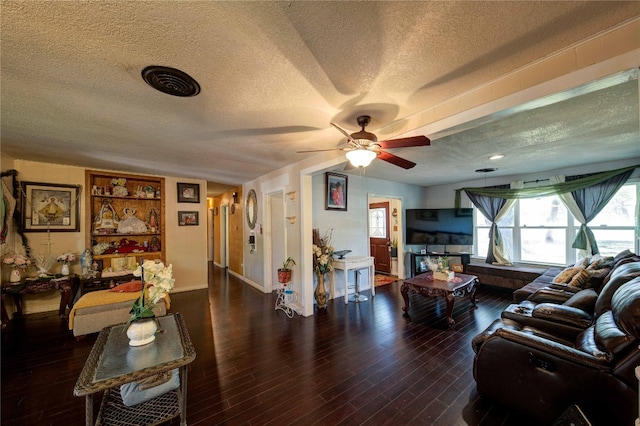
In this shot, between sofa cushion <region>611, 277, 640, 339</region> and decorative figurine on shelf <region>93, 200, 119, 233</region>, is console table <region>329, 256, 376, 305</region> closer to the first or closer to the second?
sofa cushion <region>611, 277, 640, 339</region>

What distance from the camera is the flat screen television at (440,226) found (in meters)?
5.48

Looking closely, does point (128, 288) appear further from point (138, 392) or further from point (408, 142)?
point (408, 142)

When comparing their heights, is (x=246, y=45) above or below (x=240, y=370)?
above

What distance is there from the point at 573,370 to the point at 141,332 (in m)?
2.90

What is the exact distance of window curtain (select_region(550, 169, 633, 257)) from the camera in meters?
4.06

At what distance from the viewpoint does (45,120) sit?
227 centimetres

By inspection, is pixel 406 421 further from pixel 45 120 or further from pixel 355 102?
pixel 45 120

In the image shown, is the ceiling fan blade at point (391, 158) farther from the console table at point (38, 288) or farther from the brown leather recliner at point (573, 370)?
the console table at point (38, 288)

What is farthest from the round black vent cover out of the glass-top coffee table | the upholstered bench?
the upholstered bench

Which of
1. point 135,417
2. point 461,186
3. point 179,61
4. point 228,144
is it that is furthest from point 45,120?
point 461,186

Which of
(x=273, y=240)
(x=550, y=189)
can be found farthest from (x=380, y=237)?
(x=550, y=189)

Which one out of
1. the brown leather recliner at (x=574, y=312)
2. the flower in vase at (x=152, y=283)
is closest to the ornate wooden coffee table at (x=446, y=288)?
the brown leather recliner at (x=574, y=312)

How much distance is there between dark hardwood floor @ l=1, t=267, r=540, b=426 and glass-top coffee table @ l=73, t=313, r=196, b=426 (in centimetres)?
19

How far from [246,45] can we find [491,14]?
1.25m
